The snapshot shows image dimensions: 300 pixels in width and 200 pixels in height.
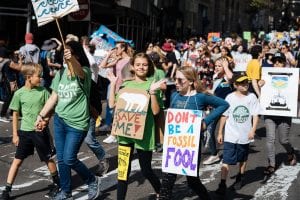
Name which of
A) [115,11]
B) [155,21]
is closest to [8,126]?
[115,11]

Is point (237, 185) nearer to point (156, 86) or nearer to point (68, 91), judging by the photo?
point (156, 86)

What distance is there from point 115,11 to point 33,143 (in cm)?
1746

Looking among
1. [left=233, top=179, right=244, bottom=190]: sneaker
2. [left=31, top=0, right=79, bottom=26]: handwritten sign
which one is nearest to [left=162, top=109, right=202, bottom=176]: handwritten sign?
[left=233, top=179, right=244, bottom=190]: sneaker

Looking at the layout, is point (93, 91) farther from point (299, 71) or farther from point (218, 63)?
point (299, 71)

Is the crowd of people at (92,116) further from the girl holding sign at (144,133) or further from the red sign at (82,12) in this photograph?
the red sign at (82,12)

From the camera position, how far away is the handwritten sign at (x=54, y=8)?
7.15 meters

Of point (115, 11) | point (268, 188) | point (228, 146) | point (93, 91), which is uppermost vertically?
point (115, 11)

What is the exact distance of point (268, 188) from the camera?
7.68 metres

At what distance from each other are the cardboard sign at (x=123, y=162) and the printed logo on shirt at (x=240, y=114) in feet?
5.67

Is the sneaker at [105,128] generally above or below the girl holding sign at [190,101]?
below

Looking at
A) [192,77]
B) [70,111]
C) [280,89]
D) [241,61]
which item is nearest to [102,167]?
[70,111]

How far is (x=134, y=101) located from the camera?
6.14m

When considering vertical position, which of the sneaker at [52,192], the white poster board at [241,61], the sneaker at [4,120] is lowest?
the sneaker at [52,192]

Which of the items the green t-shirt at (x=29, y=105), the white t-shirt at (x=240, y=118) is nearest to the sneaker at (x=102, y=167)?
the green t-shirt at (x=29, y=105)
